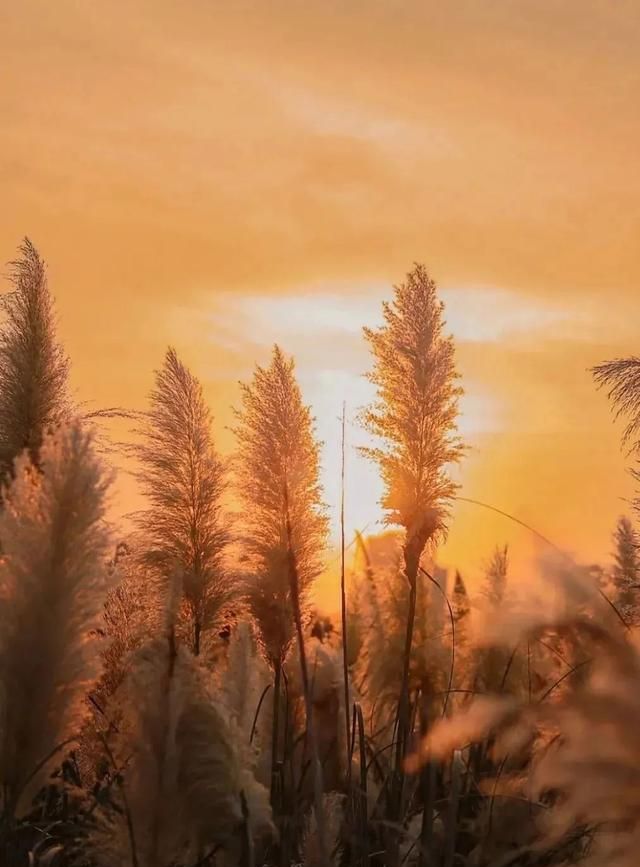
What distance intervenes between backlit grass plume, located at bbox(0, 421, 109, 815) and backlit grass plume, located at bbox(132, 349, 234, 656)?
2084mm

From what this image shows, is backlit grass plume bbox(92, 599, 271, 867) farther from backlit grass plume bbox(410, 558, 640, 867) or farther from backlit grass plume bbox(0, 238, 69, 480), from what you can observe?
backlit grass plume bbox(0, 238, 69, 480)

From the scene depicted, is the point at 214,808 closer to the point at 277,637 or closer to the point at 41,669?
the point at 41,669

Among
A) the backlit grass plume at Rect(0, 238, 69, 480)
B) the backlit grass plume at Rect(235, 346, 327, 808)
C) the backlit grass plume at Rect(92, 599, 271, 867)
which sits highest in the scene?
the backlit grass plume at Rect(0, 238, 69, 480)

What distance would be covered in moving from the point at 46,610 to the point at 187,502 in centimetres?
280

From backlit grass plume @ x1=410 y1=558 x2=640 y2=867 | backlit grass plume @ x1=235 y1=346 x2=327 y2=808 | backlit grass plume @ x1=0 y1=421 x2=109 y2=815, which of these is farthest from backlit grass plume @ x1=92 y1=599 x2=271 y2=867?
backlit grass plume @ x1=235 y1=346 x2=327 y2=808

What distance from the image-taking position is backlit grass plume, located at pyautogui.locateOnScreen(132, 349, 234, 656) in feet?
15.9

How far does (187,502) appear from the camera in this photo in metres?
5.21

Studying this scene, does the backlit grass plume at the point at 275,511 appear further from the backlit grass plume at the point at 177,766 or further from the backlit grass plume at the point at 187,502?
the backlit grass plume at the point at 177,766

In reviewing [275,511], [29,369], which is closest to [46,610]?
[275,511]

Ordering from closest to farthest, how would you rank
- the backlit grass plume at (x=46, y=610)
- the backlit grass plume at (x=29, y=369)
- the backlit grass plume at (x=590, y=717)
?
the backlit grass plume at (x=590, y=717) → the backlit grass plume at (x=46, y=610) → the backlit grass plume at (x=29, y=369)

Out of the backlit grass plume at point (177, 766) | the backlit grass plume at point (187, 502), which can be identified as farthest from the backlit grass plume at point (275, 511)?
the backlit grass plume at point (177, 766)

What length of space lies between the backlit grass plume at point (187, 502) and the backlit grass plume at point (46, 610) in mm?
2084

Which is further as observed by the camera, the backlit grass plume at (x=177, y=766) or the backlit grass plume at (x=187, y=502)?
the backlit grass plume at (x=187, y=502)

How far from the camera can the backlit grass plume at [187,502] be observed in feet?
15.9
